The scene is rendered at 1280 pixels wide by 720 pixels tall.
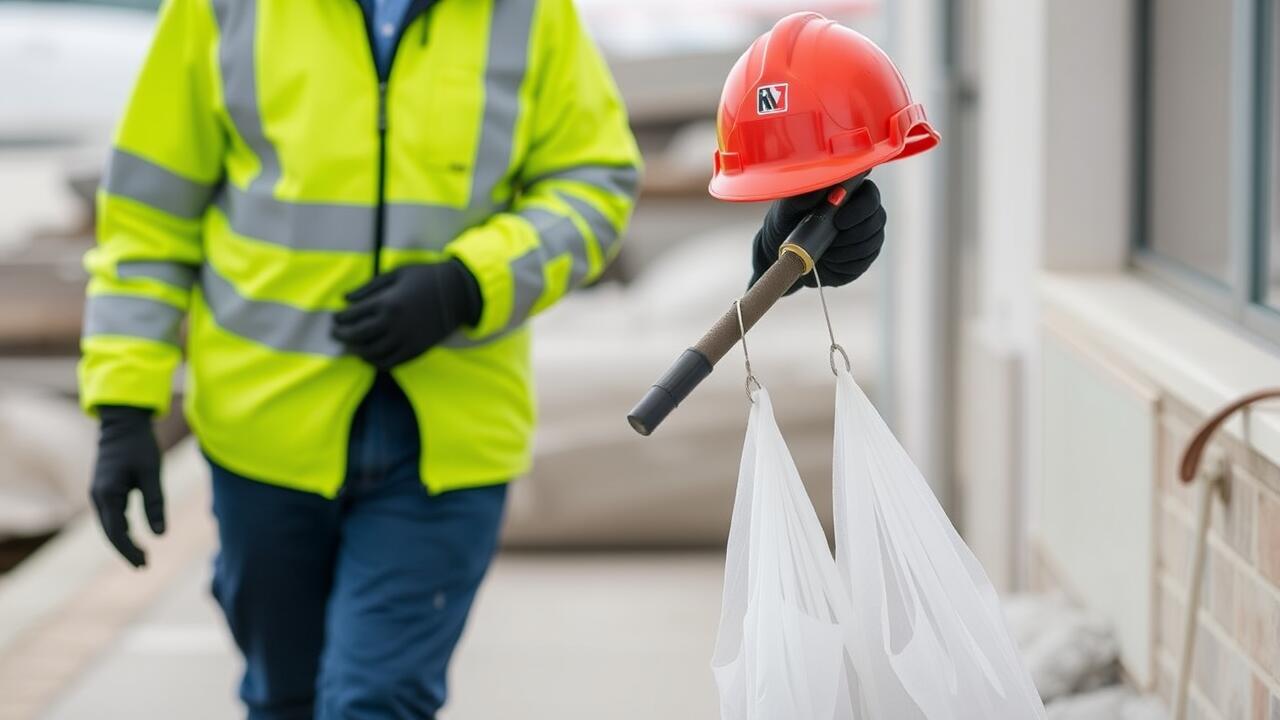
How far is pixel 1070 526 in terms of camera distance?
2.14 m

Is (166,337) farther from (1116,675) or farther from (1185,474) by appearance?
(1116,675)

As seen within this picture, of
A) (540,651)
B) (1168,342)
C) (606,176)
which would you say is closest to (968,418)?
(540,651)

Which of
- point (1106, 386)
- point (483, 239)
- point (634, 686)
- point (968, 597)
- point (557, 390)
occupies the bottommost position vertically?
point (634, 686)

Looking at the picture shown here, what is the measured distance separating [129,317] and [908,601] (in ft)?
2.97

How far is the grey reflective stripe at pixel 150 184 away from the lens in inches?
59.9

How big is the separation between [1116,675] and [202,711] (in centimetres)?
147

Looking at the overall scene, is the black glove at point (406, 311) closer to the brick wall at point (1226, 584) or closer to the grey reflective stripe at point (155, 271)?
the grey reflective stripe at point (155, 271)

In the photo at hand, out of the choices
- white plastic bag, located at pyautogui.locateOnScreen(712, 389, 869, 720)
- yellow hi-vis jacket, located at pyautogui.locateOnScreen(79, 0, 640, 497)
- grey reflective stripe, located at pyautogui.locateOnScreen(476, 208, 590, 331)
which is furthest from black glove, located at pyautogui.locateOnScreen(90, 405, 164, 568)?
white plastic bag, located at pyautogui.locateOnScreen(712, 389, 869, 720)

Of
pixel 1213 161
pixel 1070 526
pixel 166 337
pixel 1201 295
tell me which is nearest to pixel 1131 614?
pixel 1070 526

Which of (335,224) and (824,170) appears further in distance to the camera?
(335,224)

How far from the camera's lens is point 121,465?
1.51 m

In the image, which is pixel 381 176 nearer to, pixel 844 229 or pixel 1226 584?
pixel 844 229

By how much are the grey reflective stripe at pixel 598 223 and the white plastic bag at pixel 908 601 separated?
0.56m

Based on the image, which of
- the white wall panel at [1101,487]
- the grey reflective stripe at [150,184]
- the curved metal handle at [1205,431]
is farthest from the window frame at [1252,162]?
the grey reflective stripe at [150,184]
